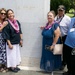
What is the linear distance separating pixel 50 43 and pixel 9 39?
38.7 inches

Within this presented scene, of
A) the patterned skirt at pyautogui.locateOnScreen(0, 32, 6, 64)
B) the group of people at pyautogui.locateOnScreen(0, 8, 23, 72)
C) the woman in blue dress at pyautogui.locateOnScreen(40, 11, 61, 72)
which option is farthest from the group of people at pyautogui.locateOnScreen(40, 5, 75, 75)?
the patterned skirt at pyautogui.locateOnScreen(0, 32, 6, 64)

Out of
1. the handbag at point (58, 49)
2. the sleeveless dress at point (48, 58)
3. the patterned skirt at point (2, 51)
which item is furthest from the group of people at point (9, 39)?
the handbag at point (58, 49)

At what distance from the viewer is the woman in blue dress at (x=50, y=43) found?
18.6ft

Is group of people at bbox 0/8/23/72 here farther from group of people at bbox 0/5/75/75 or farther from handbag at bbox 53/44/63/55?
handbag at bbox 53/44/63/55

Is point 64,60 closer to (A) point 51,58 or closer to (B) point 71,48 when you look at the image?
(A) point 51,58

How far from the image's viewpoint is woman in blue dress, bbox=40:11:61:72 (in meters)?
5.66

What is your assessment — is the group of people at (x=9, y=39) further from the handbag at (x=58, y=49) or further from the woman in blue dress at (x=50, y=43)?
the handbag at (x=58, y=49)

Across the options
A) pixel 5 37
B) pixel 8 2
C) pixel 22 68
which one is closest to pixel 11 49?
pixel 5 37

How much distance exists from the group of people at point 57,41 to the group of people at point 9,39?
0.63 metres

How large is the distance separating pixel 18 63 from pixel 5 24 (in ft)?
3.69

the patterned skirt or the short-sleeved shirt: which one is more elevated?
the short-sleeved shirt

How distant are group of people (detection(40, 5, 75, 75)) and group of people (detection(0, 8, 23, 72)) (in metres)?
0.63

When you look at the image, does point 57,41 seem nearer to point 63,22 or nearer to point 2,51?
point 63,22

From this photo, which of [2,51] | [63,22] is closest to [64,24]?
[63,22]
